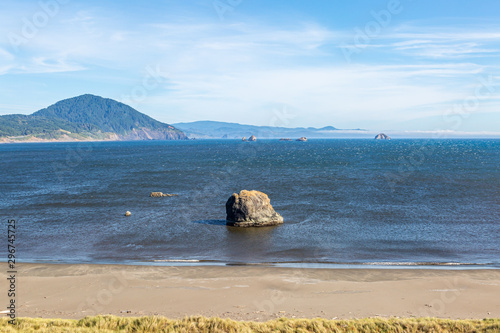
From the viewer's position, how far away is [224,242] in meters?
30.6

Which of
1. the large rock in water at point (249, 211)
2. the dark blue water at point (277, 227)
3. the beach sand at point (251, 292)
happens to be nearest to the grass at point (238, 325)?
the beach sand at point (251, 292)

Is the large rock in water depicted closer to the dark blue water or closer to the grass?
the dark blue water

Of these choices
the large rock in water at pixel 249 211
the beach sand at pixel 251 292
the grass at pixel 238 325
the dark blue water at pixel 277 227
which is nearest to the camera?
the grass at pixel 238 325

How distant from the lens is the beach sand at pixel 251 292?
17.2m

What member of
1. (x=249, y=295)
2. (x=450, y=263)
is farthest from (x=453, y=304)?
(x=249, y=295)

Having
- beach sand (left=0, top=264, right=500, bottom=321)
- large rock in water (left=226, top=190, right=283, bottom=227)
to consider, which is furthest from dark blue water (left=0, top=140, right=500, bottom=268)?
beach sand (left=0, top=264, right=500, bottom=321)

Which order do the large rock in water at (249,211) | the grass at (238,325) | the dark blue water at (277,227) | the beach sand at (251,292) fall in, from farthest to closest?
1. the large rock in water at (249,211)
2. the dark blue water at (277,227)
3. the beach sand at (251,292)
4. the grass at (238,325)

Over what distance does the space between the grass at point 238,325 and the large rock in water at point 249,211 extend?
21025mm

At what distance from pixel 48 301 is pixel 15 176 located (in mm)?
71292

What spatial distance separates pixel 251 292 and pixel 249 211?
15346mm

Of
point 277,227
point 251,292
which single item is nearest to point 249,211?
point 277,227

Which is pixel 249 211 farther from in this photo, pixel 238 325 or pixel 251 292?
pixel 238 325

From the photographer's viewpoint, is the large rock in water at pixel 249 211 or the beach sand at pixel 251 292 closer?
the beach sand at pixel 251 292

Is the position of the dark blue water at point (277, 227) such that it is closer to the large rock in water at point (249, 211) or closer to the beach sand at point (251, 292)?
the large rock in water at point (249, 211)
